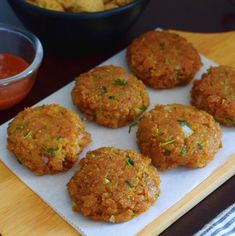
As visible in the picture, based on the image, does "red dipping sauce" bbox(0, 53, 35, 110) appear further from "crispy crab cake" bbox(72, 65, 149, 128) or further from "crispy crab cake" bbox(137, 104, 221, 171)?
"crispy crab cake" bbox(137, 104, 221, 171)

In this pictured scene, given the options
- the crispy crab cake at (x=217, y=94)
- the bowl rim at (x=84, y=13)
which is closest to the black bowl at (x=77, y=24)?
the bowl rim at (x=84, y=13)

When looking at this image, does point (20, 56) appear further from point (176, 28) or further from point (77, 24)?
point (176, 28)

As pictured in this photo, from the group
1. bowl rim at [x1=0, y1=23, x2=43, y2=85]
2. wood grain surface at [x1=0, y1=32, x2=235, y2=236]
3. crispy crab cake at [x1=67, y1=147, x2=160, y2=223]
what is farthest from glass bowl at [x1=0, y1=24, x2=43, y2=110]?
crispy crab cake at [x1=67, y1=147, x2=160, y2=223]

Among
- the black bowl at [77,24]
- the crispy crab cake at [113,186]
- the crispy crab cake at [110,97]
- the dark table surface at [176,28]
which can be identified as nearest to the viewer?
the crispy crab cake at [113,186]

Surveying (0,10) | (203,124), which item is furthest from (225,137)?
(0,10)

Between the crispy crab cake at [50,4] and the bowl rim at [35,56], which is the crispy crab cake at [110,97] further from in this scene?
the crispy crab cake at [50,4]

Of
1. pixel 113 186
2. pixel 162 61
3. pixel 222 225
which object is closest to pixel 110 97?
pixel 162 61
